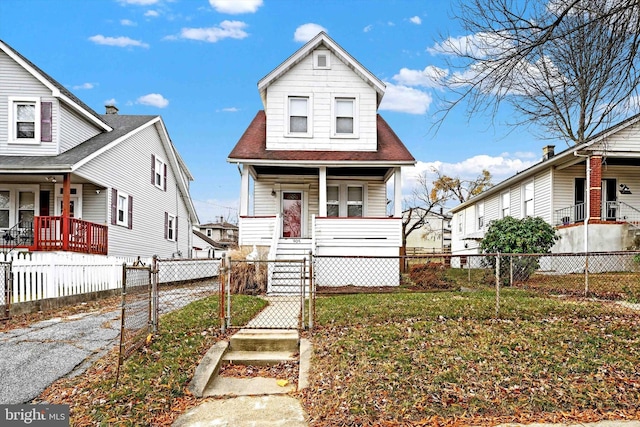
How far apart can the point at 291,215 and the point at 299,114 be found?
3718 mm

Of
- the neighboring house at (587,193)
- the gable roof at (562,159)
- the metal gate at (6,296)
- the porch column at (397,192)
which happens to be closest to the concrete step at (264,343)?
the metal gate at (6,296)

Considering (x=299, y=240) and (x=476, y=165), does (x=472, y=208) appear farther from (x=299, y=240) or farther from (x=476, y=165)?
(x=299, y=240)

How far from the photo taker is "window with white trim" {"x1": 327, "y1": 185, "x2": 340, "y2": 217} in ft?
54.3

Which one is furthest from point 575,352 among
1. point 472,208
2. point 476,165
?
point 476,165

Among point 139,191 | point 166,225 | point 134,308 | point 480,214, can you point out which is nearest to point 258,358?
point 134,308

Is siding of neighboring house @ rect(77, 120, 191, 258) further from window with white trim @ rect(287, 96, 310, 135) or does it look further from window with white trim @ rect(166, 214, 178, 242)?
window with white trim @ rect(287, 96, 310, 135)

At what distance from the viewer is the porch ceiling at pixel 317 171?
51.4ft

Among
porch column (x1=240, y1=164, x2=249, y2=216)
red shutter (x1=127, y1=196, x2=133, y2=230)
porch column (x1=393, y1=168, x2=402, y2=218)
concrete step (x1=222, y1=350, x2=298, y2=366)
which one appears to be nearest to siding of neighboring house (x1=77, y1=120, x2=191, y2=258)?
red shutter (x1=127, y1=196, x2=133, y2=230)

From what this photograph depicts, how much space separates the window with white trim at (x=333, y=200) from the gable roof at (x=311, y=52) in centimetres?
391

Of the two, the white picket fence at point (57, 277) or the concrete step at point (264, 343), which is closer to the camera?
the concrete step at point (264, 343)

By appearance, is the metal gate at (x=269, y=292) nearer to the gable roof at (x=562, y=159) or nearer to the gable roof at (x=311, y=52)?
the gable roof at (x=311, y=52)

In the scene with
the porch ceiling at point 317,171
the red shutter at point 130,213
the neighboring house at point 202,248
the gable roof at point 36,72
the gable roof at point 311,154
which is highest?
the gable roof at point 36,72

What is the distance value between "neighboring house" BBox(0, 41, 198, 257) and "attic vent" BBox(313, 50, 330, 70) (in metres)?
8.24

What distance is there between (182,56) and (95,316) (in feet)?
38.1
